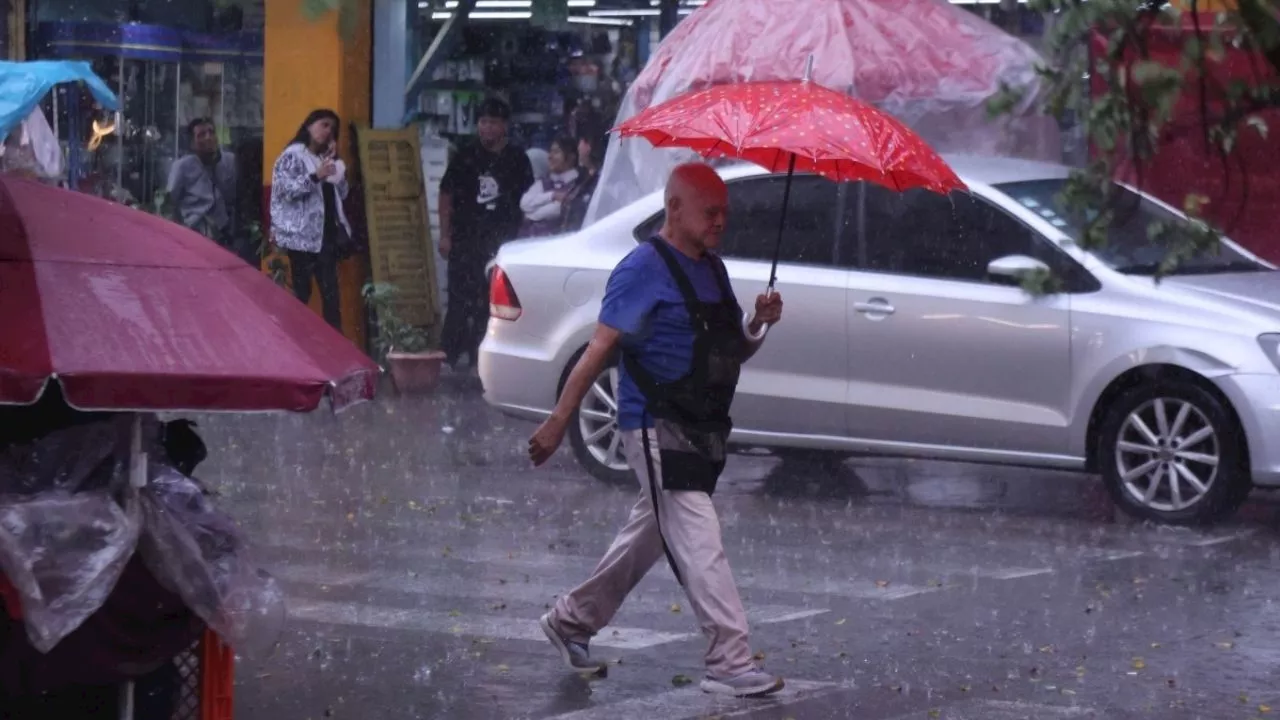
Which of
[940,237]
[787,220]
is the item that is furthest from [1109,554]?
[787,220]

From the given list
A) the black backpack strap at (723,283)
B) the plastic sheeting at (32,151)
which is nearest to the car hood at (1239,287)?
the black backpack strap at (723,283)

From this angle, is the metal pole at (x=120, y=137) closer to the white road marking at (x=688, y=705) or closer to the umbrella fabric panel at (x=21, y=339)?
the white road marking at (x=688, y=705)

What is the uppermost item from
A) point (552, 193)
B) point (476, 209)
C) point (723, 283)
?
point (723, 283)

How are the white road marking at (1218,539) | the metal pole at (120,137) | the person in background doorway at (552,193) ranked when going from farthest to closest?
the metal pole at (120,137)
the person in background doorway at (552,193)
the white road marking at (1218,539)

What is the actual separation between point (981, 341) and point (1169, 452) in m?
1.06

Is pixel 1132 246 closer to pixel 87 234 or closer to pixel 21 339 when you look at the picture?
pixel 87 234

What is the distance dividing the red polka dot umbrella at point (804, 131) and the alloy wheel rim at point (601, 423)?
4.19m

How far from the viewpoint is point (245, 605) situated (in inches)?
208

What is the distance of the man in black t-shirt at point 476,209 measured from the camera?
17.0 m

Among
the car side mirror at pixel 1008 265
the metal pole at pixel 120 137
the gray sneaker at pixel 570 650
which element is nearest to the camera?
the gray sneaker at pixel 570 650

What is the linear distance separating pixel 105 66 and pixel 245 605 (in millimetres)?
15488

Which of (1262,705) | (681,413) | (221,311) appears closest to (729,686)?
(681,413)

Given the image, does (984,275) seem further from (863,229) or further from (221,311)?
(221,311)

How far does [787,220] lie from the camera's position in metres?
11.3
